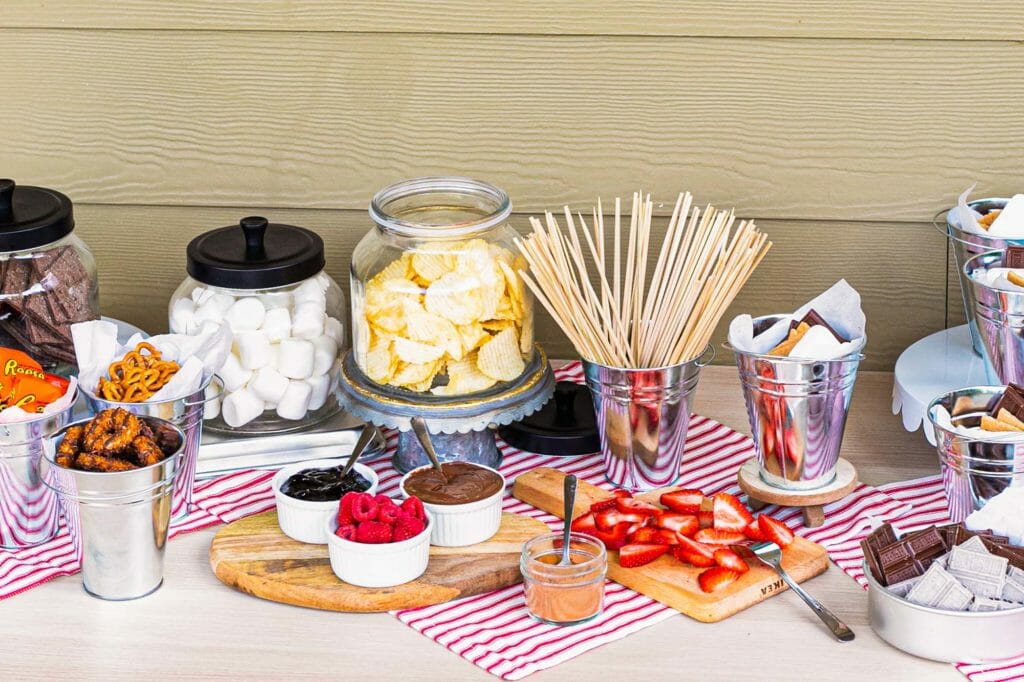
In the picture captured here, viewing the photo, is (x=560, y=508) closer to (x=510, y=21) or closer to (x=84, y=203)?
(x=510, y=21)

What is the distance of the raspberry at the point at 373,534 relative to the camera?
1.09 metres

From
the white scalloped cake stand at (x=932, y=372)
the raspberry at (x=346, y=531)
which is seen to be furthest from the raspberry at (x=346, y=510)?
the white scalloped cake stand at (x=932, y=372)

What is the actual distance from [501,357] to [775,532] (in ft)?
1.06

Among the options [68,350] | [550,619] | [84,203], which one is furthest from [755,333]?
[84,203]

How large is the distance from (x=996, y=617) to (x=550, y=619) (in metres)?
0.34

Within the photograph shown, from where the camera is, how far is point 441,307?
1.27 metres

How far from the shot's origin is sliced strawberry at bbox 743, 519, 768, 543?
115cm

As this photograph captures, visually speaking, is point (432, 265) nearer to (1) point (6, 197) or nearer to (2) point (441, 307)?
(2) point (441, 307)

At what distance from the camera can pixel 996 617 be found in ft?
3.18

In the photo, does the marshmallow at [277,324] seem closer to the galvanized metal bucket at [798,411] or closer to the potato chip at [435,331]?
the potato chip at [435,331]

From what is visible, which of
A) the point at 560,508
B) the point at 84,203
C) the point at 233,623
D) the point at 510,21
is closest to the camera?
the point at 233,623

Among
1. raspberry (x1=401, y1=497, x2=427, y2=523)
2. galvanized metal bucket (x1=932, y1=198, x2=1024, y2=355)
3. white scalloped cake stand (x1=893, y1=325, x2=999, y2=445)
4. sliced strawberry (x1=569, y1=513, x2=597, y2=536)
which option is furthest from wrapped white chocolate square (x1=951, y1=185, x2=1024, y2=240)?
raspberry (x1=401, y1=497, x2=427, y2=523)

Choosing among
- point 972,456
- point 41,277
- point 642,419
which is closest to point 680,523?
point 642,419

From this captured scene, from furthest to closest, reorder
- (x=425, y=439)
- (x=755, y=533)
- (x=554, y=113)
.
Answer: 1. (x=554, y=113)
2. (x=425, y=439)
3. (x=755, y=533)
